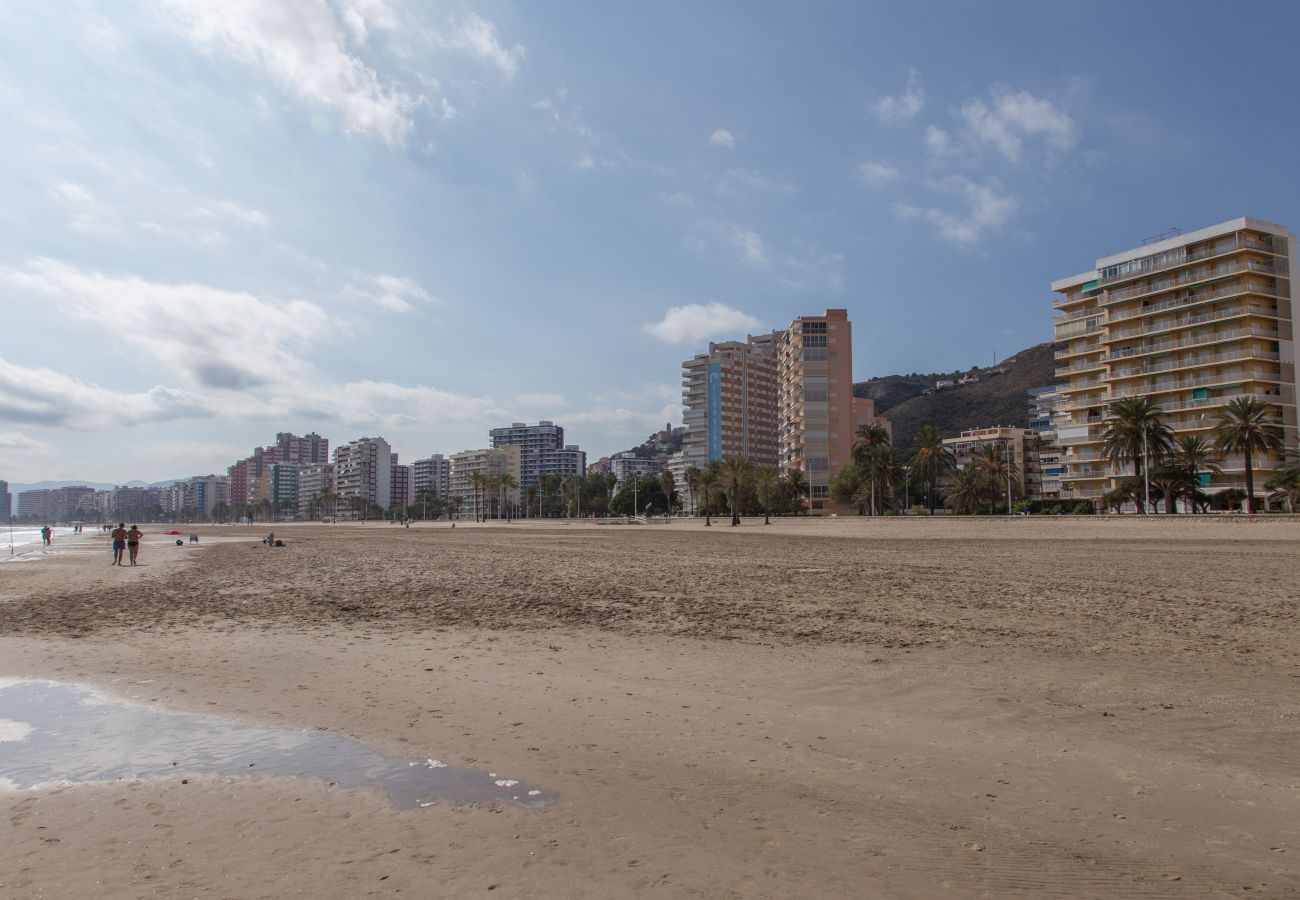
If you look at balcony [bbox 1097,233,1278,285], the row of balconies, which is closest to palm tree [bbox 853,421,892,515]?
the row of balconies

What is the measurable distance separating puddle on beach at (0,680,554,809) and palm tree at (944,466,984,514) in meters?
111

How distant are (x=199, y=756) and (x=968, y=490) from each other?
367 feet

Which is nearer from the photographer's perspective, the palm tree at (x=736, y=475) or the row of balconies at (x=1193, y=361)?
the row of balconies at (x=1193, y=361)

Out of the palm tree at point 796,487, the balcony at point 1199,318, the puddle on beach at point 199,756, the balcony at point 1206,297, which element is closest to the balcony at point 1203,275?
the balcony at point 1206,297

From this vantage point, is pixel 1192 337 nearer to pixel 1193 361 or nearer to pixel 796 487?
pixel 1193 361

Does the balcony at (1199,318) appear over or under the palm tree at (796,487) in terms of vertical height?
over

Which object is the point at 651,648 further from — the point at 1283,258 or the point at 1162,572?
the point at 1283,258

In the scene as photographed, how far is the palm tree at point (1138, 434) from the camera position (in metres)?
74.3

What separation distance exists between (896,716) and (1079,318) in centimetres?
10882

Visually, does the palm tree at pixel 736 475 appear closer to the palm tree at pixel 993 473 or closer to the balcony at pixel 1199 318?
the palm tree at pixel 993 473

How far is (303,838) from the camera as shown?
4.96 metres

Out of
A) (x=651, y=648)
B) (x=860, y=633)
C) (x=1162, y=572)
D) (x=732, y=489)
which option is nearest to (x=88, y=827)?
(x=651, y=648)

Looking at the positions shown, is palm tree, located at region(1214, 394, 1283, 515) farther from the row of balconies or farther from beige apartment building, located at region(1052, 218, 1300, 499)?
the row of balconies

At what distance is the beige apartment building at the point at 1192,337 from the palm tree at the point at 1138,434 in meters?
8.41
